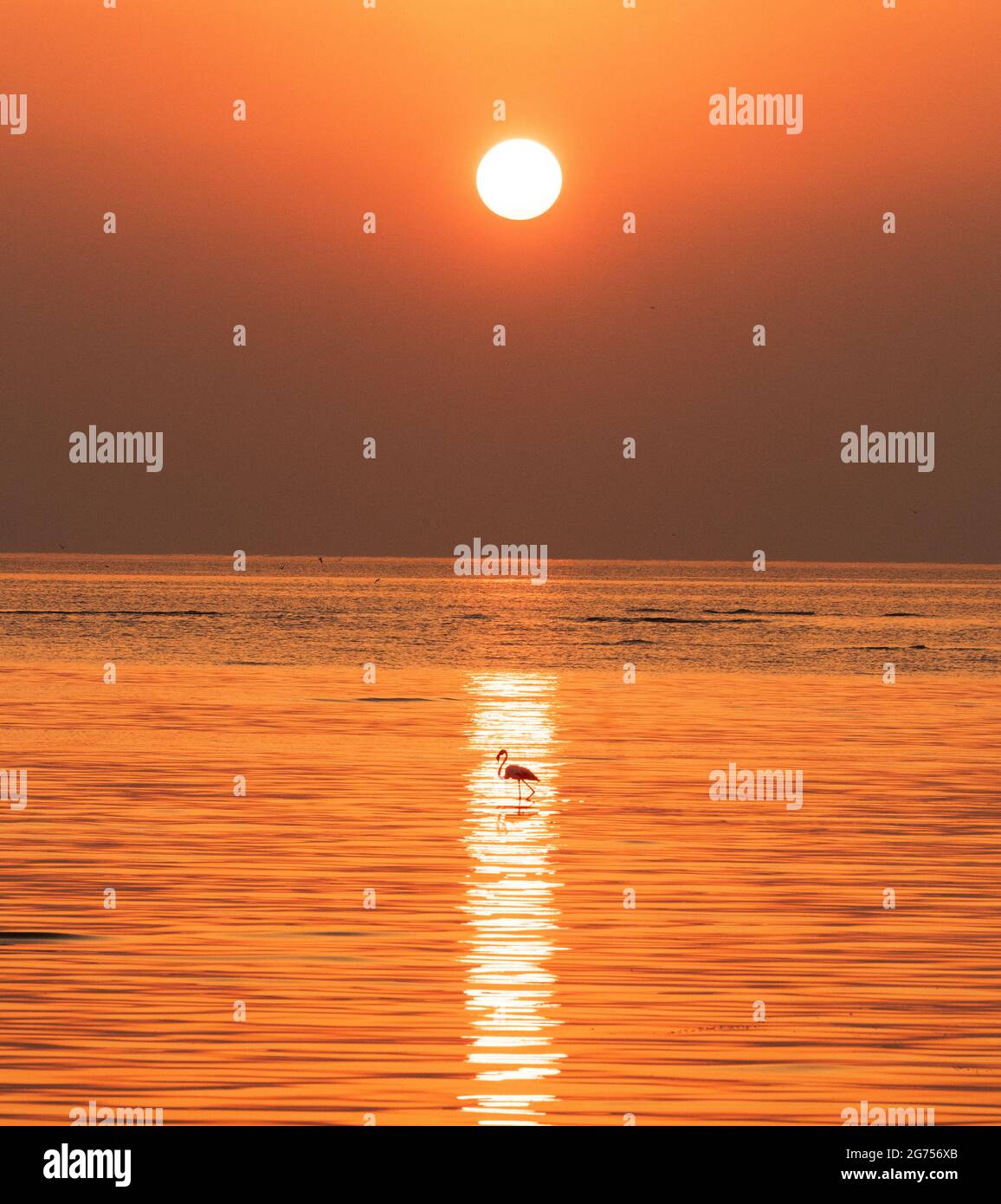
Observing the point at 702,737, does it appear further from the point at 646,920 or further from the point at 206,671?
the point at 206,671

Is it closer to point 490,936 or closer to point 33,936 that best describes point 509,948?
point 490,936

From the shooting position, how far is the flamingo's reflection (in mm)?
13453

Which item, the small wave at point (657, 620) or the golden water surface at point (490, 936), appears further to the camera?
the small wave at point (657, 620)

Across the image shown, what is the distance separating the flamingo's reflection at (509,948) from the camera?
13453 mm

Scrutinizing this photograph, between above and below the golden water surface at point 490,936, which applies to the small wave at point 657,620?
above

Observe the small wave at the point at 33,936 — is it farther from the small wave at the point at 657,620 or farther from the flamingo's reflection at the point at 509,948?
the small wave at the point at 657,620

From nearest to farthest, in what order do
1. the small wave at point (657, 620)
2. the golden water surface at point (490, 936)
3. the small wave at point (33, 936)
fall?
the golden water surface at point (490, 936) → the small wave at point (33, 936) → the small wave at point (657, 620)

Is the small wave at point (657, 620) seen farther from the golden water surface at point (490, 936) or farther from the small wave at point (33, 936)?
the small wave at point (33, 936)

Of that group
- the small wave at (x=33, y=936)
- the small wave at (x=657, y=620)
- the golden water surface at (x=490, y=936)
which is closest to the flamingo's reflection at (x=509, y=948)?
the golden water surface at (x=490, y=936)

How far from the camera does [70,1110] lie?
41.8ft

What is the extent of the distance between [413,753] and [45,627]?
7298cm

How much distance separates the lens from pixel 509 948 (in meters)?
18.1

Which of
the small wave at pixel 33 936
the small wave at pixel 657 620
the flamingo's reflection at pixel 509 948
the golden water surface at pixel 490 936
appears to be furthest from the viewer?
the small wave at pixel 657 620
